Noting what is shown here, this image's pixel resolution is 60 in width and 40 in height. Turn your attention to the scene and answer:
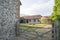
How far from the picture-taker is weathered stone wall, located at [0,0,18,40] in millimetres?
10484

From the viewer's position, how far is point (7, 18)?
445 inches

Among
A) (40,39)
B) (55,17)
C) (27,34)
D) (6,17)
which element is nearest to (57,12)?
(55,17)

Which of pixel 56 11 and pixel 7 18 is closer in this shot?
pixel 56 11

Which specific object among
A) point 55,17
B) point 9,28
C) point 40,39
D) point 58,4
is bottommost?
point 40,39

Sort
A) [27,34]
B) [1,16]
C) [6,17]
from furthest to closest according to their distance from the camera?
[27,34] < [6,17] < [1,16]

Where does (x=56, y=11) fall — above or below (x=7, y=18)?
above

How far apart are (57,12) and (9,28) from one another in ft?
13.4

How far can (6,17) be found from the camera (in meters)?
11.1

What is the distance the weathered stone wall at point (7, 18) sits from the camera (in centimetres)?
1048

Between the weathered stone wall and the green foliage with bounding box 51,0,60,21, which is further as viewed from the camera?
the green foliage with bounding box 51,0,60,21

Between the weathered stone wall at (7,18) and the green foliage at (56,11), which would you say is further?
the green foliage at (56,11)

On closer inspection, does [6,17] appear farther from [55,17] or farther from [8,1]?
[55,17]

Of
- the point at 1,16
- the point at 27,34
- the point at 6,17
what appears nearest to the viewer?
the point at 1,16

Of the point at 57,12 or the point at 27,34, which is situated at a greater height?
the point at 57,12
